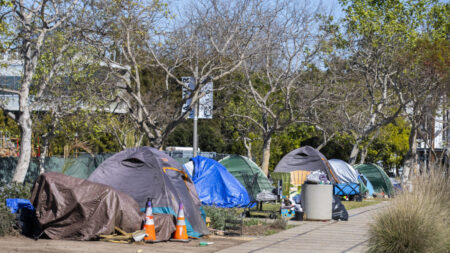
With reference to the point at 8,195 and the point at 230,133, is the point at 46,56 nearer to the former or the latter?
the point at 8,195

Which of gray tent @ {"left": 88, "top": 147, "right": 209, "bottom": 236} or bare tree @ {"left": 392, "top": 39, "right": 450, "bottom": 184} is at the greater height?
bare tree @ {"left": 392, "top": 39, "right": 450, "bottom": 184}

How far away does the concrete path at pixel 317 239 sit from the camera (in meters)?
10.9

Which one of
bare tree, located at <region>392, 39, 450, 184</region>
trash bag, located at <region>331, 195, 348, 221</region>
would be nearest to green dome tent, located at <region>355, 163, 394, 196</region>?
bare tree, located at <region>392, 39, 450, 184</region>

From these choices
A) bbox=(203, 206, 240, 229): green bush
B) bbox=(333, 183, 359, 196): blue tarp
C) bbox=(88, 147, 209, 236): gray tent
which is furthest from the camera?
bbox=(333, 183, 359, 196): blue tarp

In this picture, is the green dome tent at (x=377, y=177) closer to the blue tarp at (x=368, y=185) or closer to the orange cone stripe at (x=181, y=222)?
the blue tarp at (x=368, y=185)

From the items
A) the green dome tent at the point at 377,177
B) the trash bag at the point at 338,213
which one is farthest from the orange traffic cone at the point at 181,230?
the green dome tent at the point at 377,177

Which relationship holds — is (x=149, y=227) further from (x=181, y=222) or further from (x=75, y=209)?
(x=75, y=209)

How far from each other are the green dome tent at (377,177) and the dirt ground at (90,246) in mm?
19871

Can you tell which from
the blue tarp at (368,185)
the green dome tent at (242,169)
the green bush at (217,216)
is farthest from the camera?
the blue tarp at (368,185)

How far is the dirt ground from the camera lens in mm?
9805

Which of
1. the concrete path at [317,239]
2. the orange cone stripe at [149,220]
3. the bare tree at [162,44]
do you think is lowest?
the concrete path at [317,239]

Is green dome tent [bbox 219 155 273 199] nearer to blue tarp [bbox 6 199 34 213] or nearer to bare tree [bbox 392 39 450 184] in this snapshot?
bare tree [bbox 392 39 450 184]

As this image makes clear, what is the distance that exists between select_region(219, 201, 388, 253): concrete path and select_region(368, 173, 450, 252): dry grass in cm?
53

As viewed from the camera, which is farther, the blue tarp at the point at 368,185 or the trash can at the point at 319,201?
the blue tarp at the point at 368,185
